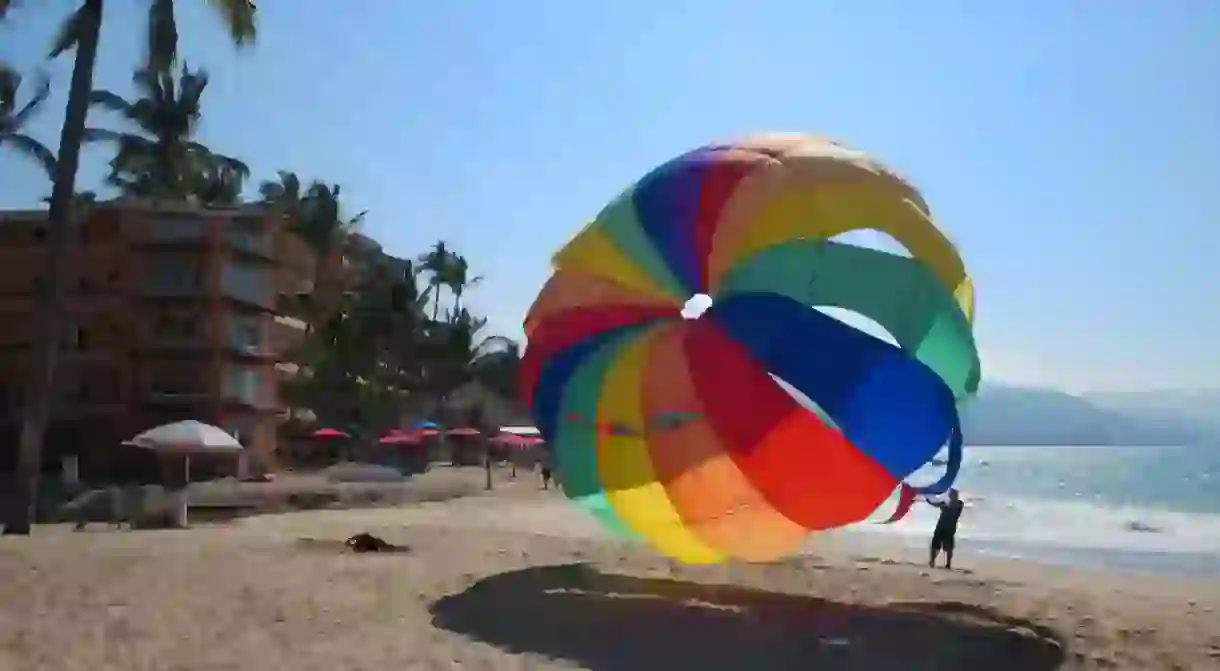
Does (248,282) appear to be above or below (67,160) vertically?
above

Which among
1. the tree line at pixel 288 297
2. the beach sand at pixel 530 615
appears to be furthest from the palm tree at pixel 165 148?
the beach sand at pixel 530 615

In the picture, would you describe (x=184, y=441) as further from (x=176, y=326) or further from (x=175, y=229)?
(x=175, y=229)

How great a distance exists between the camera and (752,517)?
10.5 meters

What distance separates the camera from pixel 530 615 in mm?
10422

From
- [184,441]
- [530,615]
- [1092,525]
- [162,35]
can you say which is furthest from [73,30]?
[1092,525]

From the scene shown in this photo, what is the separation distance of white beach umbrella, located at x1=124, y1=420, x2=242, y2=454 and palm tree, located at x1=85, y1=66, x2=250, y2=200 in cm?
1649

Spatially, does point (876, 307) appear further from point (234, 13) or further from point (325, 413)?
point (325, 413)

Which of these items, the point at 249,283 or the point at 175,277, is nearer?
the point at 175,277

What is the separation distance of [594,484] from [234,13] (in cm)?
1115

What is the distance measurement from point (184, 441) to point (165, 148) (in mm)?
19246

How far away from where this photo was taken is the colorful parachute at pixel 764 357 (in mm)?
9711

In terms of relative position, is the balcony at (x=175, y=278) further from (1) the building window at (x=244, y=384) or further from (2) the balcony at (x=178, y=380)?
(1) the building window at (x=244, y=384)

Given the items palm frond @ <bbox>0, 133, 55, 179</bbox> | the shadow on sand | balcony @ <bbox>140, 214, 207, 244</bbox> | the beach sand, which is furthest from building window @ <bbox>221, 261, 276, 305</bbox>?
the shadow on sand

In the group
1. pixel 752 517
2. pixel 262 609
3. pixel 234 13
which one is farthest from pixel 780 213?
pixel 234 13
